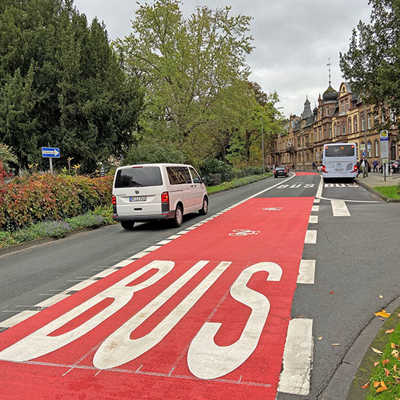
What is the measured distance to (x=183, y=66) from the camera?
104ft

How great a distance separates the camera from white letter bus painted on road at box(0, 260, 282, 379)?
379 cm

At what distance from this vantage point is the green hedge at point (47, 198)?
1112cm

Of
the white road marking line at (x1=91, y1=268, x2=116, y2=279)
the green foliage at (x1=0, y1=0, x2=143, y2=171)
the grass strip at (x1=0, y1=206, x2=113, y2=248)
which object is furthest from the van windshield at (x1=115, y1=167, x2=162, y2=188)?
the green foliage at (x1=0, y1=0, x2=143, y2=171)

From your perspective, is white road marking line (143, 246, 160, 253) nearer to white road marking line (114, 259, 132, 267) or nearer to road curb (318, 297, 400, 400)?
white road marking line (114, 259, 132, 267)

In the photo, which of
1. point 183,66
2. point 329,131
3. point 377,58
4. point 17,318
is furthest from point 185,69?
point 329,131

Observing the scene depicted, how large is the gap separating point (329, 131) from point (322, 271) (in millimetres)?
85905

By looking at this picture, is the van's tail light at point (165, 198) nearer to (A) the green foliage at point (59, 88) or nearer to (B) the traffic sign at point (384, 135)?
(A) the green foliage at point (59, 88)

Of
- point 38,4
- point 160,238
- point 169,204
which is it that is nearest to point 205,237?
point 160,238

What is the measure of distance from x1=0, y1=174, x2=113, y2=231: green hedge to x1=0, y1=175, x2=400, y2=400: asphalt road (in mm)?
1212

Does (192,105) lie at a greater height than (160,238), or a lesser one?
greater

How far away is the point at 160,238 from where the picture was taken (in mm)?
11008

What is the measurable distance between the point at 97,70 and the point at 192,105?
11.6 metres

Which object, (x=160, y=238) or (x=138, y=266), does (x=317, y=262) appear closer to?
(x=138, y=266)

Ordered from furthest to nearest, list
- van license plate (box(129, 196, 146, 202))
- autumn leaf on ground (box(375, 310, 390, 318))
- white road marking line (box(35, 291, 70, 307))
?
van license plate (box(129, 196, 146, 202)), white road marking line (box(35, 291, 70, 307)), autumn leaf on ground (box(375, 310, 390, 318))
